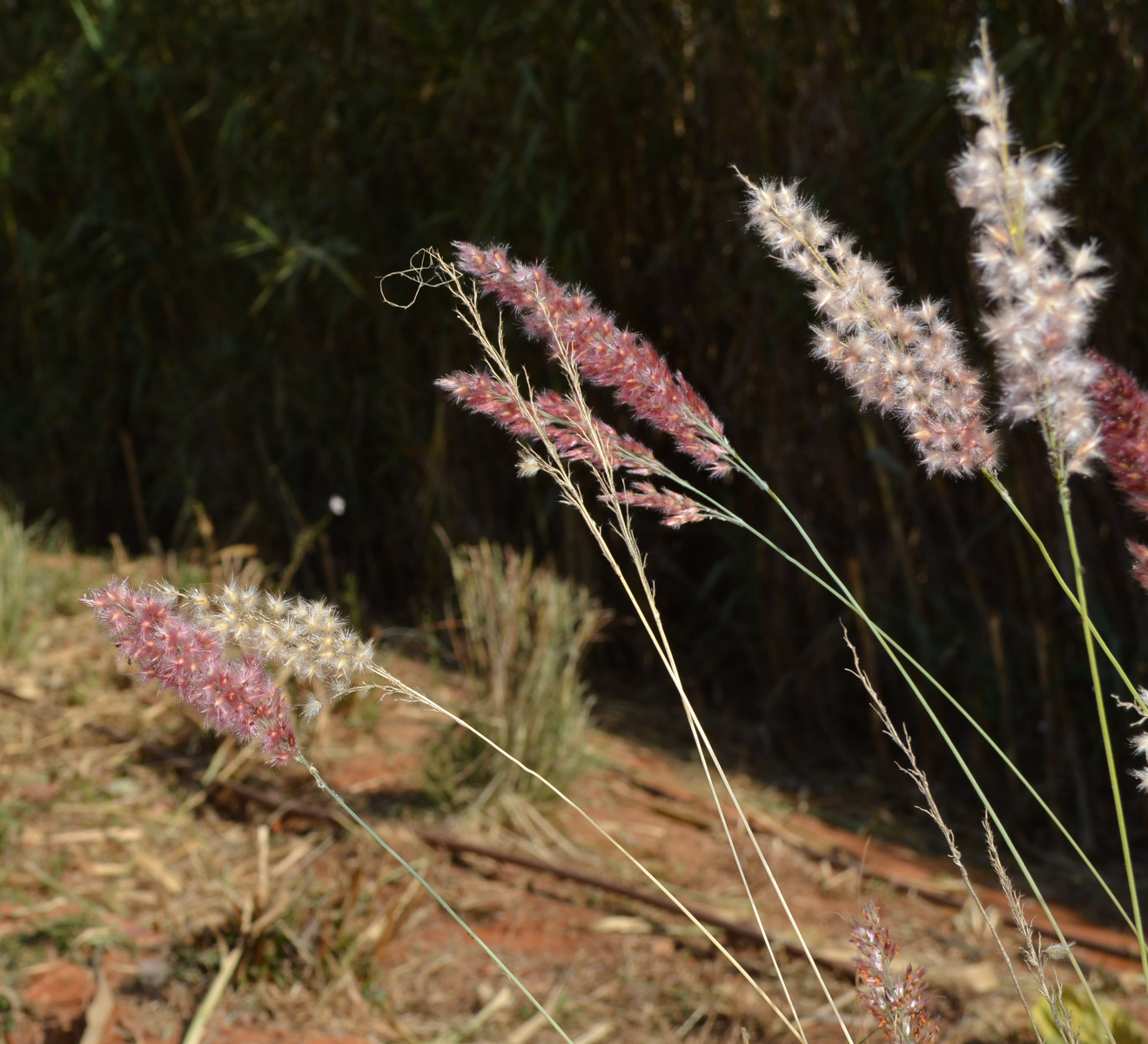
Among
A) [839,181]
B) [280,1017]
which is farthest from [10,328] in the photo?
[280,1017]

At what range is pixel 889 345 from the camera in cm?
78

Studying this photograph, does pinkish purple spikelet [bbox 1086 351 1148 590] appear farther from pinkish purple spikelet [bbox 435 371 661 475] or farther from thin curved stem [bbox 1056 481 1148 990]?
pinkish purple spikelet [bbox 435 371 661 475]

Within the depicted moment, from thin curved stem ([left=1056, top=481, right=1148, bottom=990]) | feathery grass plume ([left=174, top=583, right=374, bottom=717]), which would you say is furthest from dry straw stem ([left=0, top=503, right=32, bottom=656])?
thin curved stem ([left=1056, top=481, right=1148, bottom=990])

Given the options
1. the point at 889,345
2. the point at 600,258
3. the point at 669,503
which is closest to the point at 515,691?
the point at 600,258

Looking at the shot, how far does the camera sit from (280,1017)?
1.68 metres

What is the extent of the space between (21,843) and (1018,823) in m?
2.18

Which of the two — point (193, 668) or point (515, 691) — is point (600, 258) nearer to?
point (515, 691)

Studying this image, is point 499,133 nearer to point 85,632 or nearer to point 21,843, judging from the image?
point 85,632

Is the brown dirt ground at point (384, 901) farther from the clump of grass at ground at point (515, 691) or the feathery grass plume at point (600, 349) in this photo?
the feathery grass plume at point (600, 349)

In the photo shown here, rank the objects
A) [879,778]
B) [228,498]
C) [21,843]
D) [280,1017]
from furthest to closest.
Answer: [228,498] < [879,778] < [21,843] < [280,1017]

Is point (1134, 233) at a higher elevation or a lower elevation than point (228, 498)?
higher

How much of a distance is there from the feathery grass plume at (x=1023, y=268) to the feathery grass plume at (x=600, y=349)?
0.81 feet

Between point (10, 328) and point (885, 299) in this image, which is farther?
point (10, 328)

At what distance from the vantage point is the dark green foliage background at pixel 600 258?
8.99 ft
